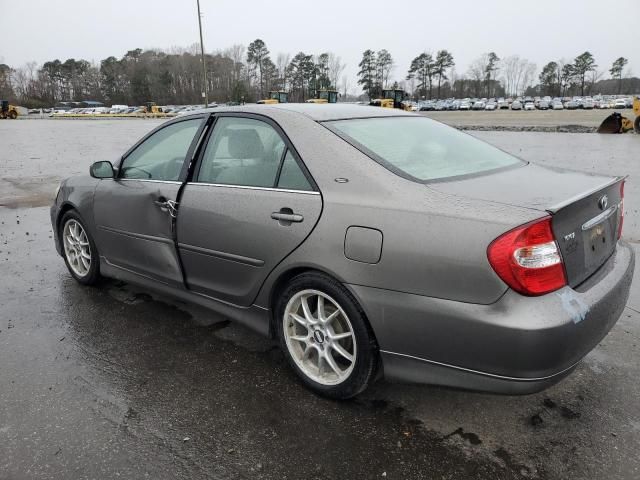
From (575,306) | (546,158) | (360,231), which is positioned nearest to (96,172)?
(360,231)

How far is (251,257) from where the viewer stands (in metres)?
2.90

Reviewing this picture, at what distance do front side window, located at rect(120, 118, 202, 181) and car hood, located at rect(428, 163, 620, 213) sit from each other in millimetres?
1855

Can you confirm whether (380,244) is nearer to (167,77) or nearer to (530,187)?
(530,187)

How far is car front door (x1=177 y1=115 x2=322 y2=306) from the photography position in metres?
2.73

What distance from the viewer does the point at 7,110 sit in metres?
51.0

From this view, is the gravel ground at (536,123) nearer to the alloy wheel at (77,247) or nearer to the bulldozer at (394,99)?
the bulldozer at (394,99)

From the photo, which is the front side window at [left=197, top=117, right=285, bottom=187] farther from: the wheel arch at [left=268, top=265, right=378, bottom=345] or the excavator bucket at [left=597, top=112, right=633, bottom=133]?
the excavator bucket at [left=597, top=112, right=633, bottom=133]

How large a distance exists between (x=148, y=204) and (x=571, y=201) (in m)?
2.66

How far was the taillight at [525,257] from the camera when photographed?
2080 mm

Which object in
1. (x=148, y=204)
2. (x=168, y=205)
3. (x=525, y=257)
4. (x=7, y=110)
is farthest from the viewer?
(x=7, y=110)

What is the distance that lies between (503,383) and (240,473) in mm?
1204

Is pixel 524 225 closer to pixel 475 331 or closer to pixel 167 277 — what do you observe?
pixel 475 331

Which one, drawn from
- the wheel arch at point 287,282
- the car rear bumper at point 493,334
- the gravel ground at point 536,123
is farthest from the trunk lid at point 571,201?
the gravel ground at point 536,123

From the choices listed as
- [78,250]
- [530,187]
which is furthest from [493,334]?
[78,250]
